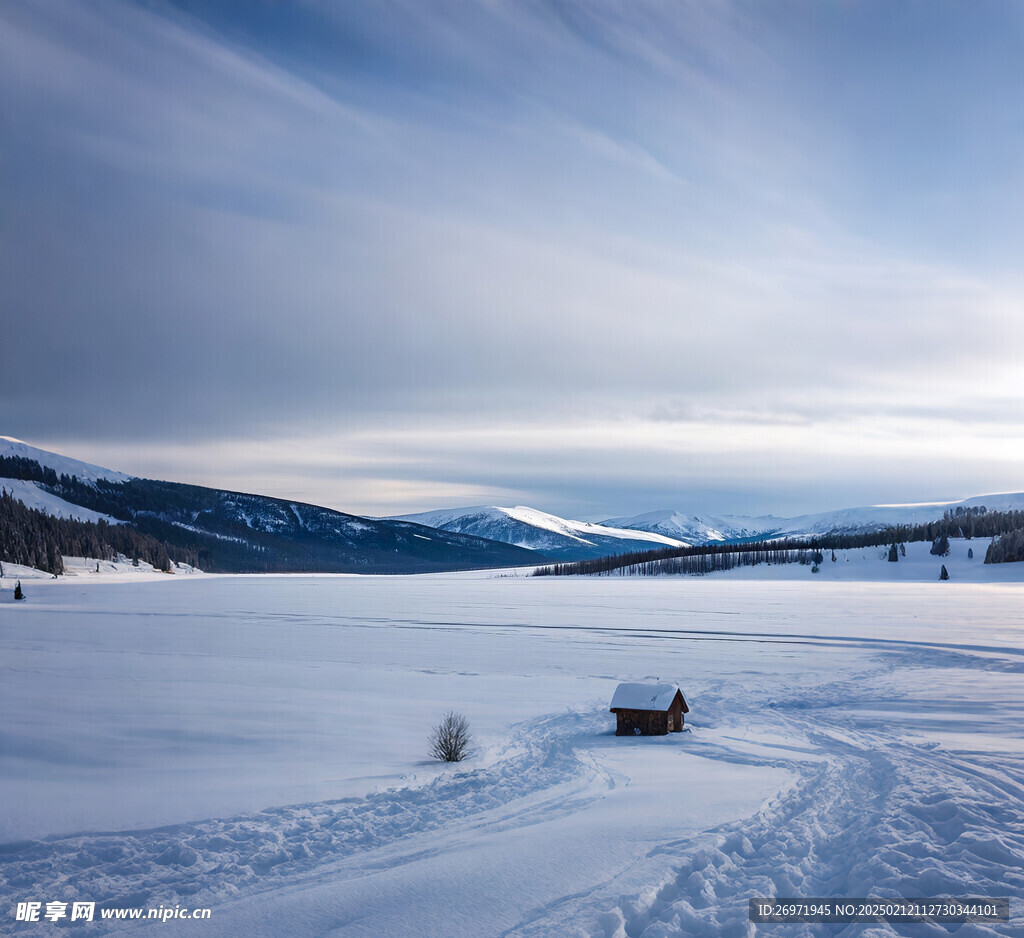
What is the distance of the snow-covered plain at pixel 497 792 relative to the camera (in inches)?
252

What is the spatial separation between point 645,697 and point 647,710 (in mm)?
283

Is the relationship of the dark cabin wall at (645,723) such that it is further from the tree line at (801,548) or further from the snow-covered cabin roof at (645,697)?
the tree line at (801,548)

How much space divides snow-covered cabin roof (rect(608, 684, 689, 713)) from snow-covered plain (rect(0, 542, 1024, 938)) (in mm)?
649

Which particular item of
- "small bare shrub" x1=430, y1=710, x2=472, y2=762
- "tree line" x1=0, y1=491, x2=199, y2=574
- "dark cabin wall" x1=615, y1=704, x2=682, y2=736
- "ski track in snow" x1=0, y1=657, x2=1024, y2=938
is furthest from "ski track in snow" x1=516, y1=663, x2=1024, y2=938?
"tree line" x1=0, y1=491, x2=199, y2=574

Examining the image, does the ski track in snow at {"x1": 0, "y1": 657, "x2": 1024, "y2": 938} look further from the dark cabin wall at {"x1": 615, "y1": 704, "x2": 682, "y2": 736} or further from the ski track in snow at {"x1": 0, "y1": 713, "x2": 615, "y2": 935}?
the dark cabin wall at {"x1": 615, "y1": 704, "x2": 682, "y2": 736}

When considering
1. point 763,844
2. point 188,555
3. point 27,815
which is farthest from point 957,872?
point 188,555

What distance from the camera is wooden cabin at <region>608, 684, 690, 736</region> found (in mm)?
14305

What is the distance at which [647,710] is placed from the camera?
1432cm

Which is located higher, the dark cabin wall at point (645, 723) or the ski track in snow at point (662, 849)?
the ski track in snow at point (662, 849)

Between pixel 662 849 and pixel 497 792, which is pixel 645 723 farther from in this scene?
pixel 662 849

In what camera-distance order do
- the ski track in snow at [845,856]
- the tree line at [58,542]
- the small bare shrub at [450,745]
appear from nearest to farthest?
the ski track in snow at [845,856], the small bare shrub at [450,745], the tree line at [58,542]

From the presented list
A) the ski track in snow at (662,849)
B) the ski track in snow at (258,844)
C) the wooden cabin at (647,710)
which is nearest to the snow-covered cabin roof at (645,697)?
the wooden cabin at (647,710)

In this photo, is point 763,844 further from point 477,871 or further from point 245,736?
point 245,736

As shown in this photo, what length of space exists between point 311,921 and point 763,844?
468cm
